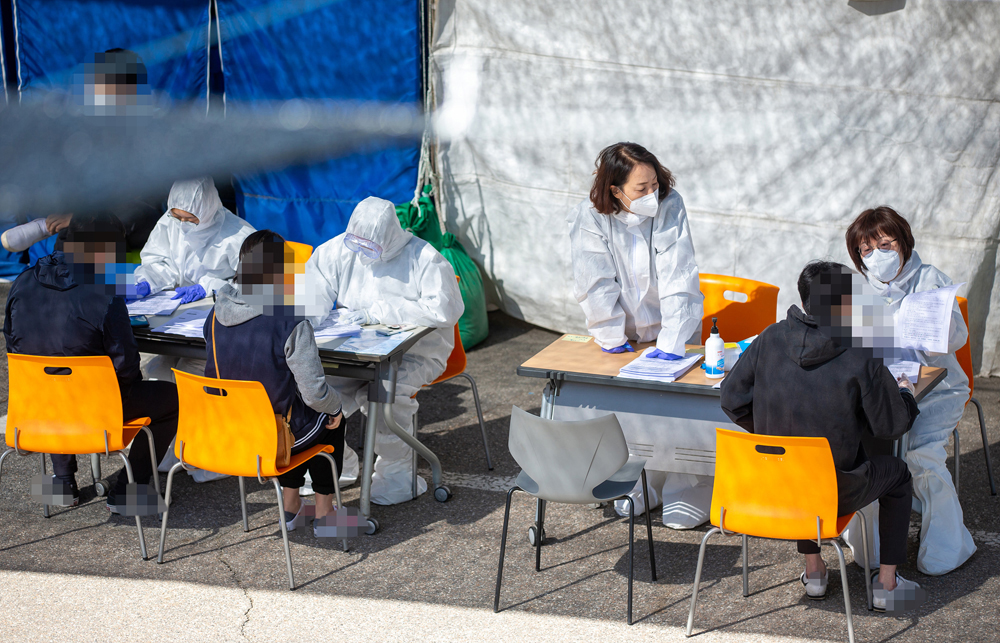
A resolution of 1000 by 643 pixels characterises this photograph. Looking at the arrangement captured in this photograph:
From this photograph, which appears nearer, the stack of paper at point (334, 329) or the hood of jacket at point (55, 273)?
the hood of jacket at point (55, 273)

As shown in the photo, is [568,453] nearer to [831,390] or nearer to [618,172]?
[831,390]

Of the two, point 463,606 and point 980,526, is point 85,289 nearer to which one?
point 463,606

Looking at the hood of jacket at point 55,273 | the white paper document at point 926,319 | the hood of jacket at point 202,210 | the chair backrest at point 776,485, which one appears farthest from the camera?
the hood of jacket at point 202,210

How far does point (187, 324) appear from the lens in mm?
4320

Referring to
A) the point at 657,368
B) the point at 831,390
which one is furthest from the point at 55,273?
the point at 831,390

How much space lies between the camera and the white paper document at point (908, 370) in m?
3.48

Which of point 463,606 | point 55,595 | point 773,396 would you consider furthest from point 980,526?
point 55,595

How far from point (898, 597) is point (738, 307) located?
5.34 feet

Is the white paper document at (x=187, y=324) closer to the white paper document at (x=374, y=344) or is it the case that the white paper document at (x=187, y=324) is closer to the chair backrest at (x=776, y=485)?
the white paper document at (x=374, y=344)

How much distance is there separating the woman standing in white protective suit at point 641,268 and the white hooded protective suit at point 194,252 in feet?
6.91

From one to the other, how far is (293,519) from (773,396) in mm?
2114

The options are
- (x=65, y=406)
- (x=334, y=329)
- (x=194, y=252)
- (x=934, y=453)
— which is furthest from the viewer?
(x=194, y=252)

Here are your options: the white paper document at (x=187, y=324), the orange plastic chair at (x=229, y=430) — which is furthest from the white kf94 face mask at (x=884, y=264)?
the white paper document at (x=187, y=324)

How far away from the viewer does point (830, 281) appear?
294cm
